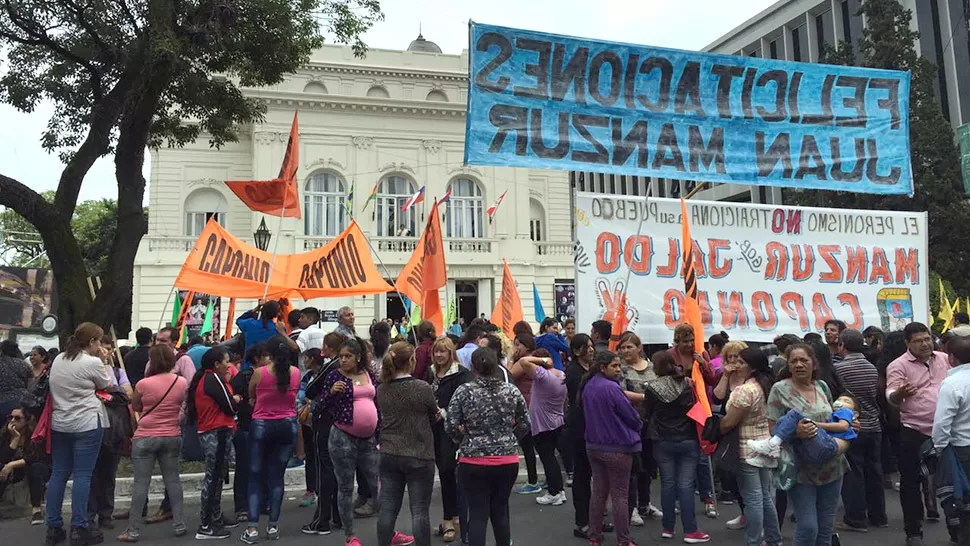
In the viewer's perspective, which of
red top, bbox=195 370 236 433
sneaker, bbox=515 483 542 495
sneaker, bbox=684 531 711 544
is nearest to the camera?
sneaker, bbox=684 531 711 544

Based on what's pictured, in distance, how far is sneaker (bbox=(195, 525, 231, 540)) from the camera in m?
6.21

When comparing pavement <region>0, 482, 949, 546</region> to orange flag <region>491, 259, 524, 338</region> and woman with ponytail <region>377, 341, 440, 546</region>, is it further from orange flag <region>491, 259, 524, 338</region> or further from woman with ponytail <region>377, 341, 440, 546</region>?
orange flag <region>491, 259, 524, 338</region>

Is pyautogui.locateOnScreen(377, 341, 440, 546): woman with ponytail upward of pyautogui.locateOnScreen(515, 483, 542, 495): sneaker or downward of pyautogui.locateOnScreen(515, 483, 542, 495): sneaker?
upward

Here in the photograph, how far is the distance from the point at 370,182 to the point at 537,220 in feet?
26.6

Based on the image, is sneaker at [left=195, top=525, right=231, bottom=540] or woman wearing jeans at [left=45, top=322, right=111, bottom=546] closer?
woman wearing jeans at [left=45, top=322, right=111, bottom=546]

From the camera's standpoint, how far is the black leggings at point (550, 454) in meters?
6.96

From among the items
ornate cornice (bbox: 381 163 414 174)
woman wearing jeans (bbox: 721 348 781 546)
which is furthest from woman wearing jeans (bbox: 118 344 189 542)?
ornate cornice (bbox: 381 163 414 174)

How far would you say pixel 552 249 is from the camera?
32.2 metres

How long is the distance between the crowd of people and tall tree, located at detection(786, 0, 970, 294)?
60.2ft

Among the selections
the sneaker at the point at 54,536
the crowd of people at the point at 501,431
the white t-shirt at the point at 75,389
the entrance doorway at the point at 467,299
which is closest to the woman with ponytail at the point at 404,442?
the crowd of people at the point at 501,431

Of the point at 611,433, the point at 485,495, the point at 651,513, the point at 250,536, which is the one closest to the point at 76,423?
the point at 250,536

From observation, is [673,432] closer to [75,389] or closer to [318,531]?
[318,531]

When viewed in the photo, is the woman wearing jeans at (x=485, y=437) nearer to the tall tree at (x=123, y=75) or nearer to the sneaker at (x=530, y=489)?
the sneaker at (x=530, y=489)

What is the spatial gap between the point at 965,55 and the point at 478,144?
3278 centimetres
